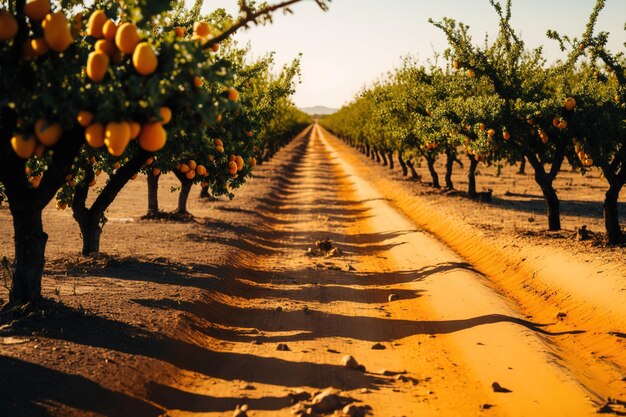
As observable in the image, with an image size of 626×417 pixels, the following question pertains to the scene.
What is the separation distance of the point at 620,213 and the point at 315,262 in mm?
13537

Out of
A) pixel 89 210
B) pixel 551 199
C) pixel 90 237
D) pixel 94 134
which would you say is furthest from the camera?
pixel 551 199

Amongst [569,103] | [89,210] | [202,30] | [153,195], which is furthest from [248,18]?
[153,195]

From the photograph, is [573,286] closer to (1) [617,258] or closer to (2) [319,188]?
(1) [617,258]

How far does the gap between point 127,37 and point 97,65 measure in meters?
0.41

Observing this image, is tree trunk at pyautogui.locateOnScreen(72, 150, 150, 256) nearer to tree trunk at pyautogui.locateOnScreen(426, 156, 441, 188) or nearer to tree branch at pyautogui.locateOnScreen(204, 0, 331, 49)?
tree branch at pyautogui.locateOnScreen(204, 0, 331, 49)

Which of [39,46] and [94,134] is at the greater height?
[39,46]

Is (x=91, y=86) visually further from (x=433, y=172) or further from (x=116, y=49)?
(x=433, y=172)

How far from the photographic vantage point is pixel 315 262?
A: 15.4 m

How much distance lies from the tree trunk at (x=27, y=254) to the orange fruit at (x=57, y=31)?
9.08 feet

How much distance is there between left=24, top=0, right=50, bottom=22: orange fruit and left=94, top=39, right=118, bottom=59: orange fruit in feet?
3.06

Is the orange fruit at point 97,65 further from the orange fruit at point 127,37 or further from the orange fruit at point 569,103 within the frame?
the orange fruit at point 569,103

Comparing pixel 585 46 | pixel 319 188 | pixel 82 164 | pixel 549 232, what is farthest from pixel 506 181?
pixel 82 164

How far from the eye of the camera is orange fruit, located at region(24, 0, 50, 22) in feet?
20.7

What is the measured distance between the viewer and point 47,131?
6020 mm
